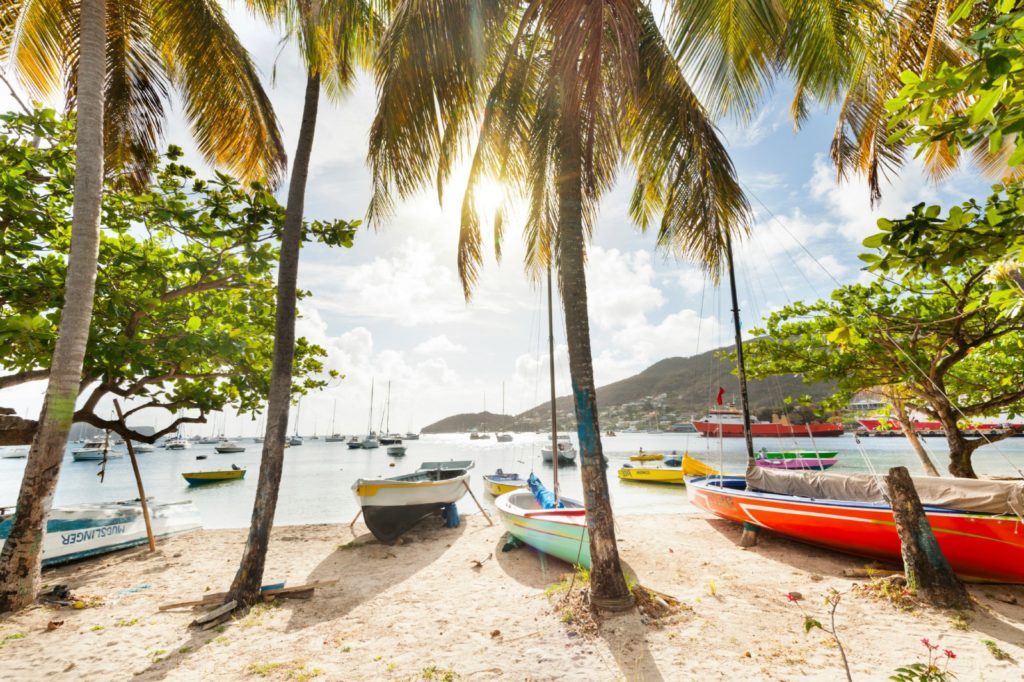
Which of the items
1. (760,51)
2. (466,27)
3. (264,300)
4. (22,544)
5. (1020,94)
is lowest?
(22,544)

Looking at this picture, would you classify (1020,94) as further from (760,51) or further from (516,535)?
(516,535)

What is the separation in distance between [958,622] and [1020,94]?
6.21 meters

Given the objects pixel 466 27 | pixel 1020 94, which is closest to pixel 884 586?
pixel 1020 94

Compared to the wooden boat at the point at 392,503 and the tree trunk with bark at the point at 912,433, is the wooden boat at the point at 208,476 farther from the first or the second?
the tree trunk with bark at the point at 912,433

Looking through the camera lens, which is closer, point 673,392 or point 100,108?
point 100,108

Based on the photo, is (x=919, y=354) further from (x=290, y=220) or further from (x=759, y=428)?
(x=759, y=428)

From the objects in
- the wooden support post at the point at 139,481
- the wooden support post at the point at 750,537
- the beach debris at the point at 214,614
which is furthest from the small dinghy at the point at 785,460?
the wooden support post at the point at 139,481

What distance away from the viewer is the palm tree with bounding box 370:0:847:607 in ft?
15.3

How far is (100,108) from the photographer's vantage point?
19.8ft

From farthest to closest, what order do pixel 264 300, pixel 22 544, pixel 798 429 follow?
1. pixel 798 429
2. pixel 264 300
3. pixel 22 544

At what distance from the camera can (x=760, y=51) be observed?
481 cm

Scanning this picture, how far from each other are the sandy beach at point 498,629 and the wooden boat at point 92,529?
483mm

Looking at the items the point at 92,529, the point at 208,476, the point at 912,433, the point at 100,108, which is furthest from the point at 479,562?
the point at 208,476

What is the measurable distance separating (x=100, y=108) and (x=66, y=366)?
361 cm
